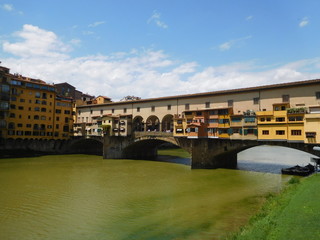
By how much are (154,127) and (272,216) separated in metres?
46.3

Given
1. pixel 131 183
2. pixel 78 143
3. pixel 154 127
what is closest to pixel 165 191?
pixel 131 183

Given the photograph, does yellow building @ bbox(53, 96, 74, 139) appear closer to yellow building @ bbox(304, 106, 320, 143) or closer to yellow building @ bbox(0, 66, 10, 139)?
yellow building @ bbox(0, 66, 10, 139)

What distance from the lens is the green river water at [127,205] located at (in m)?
14.0

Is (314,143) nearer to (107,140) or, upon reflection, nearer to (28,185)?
(28,185)

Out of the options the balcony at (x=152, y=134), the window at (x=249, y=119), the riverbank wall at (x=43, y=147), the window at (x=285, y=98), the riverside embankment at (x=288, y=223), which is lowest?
the riverside embankment at (x=288, y=223)

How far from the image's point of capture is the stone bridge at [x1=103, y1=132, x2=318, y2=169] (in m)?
34.4

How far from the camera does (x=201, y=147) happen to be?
38281 mm

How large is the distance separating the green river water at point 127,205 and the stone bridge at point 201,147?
495cm

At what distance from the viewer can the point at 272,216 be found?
46.7ft

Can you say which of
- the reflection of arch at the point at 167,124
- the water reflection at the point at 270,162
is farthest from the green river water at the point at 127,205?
the reflection of arch at the point at 167,124

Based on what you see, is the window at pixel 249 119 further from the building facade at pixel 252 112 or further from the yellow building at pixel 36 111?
the yellow building at pixel 36 111

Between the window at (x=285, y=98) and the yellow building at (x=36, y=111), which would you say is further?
the yellow building at (x=36, y=111)

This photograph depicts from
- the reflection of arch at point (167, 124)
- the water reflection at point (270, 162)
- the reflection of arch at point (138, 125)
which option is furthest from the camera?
the reflection of arch at point (138, 125)

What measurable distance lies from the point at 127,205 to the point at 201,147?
70.3 feet
